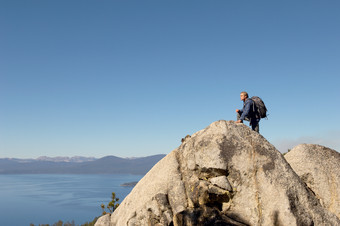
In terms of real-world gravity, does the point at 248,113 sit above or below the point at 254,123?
above

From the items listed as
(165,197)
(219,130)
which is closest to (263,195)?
(219,130)

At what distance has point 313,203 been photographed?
464 inches

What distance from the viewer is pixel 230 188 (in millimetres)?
11930

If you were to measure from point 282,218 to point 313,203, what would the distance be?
2110 mm

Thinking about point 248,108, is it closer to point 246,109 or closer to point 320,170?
point 246,109

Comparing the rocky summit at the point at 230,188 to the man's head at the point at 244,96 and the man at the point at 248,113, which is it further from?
the man's head at the point at 244,96

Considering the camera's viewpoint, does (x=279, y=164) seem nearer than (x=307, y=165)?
Yes

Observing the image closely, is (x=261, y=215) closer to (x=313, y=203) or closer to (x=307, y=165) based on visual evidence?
(x=313, y=203)

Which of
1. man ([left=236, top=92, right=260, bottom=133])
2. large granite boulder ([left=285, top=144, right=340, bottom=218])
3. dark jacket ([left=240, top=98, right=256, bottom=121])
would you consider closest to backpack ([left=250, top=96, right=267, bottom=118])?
man ([left=236, top=92, right=260, bottom=133])

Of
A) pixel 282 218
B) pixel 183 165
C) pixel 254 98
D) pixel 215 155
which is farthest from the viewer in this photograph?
pixel 254 98

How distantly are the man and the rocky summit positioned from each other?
107cm

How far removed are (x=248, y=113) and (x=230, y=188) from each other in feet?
15.3

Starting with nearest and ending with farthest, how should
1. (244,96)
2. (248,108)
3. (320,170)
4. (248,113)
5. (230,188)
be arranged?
(230,188) → (320,170) → (248,108) → (248,113) → (244,96)

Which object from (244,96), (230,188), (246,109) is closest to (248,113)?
(246,109)
